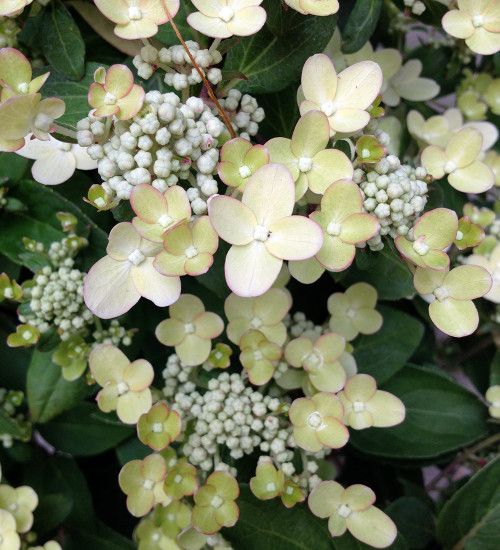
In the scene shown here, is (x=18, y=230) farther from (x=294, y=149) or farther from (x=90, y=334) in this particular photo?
(x=294, y=149)

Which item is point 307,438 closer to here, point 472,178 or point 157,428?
point 157,428

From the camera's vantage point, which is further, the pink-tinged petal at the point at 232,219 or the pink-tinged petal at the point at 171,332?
the pink-tinged petal at the point at 171,332

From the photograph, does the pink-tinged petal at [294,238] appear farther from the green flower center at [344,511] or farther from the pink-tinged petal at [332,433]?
the green flower center at [344,511]

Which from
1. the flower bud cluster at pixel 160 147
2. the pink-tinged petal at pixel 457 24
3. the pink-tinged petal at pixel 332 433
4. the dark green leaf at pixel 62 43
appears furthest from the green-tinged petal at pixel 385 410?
the dark green leaf at pixel 62 43

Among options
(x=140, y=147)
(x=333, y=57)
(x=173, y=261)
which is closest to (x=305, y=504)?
(x=173, y=261)

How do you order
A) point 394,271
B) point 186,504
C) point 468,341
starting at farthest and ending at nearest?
1. point 468,341
2. point 394,271
3. point 186,504
